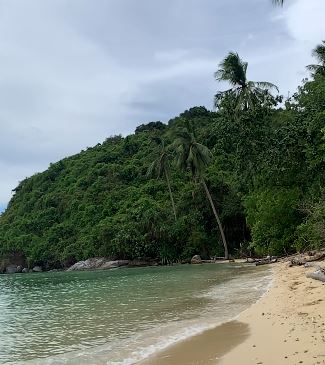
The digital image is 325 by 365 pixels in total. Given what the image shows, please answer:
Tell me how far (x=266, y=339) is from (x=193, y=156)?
114 ft

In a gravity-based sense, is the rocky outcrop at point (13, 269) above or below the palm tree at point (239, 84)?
below

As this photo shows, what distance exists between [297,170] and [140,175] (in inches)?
1364

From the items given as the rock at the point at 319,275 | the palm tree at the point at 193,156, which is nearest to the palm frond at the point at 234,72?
the palm tree at the point at 193,156

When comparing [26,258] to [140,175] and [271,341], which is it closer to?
[140,175]

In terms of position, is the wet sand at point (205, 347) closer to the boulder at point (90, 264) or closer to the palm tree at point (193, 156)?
the palm tree at point (193, 156)

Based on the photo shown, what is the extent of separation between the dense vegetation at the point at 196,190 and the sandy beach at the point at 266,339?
687 centimetres

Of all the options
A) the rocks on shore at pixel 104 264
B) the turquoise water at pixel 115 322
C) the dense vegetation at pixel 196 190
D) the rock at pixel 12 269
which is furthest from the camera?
the rock at pixel 12 269

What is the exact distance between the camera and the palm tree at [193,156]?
138 ft

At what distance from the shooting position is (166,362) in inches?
287

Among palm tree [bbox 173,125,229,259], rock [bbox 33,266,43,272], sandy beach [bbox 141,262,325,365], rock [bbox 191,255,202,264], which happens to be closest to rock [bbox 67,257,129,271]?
rock [bbox 191,255,202,264]

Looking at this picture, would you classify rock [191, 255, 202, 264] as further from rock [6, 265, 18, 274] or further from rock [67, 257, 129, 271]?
rock [6, 265, 18, 274]

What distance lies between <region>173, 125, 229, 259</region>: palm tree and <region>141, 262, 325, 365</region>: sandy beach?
31.2 metres

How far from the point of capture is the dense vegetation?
88.3 feet

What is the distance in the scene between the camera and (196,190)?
1836 inches
